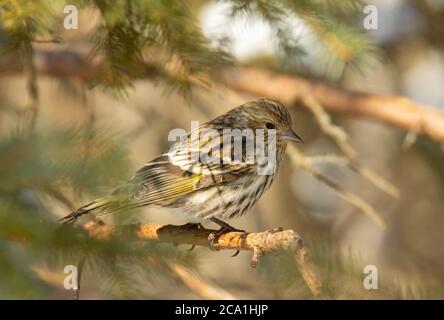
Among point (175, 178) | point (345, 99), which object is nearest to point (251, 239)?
point (175, 178)

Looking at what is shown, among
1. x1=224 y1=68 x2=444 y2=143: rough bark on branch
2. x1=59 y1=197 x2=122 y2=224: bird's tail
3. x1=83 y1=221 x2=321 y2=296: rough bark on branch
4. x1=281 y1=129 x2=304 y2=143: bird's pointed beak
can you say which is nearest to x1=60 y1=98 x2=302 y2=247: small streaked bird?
x1=281 y1=129 x2=304 y2=143: bird's pointed beak

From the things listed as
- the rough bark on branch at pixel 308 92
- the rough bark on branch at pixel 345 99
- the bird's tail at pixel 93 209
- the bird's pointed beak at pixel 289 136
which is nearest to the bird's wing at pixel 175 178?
the bird's pointed beak at pixel 289 136

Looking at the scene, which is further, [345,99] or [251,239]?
[345,99]

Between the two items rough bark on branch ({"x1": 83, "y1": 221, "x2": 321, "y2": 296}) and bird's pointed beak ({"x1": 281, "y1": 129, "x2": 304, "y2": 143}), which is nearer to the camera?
rough bark on branch ({"x1": 83, "y1": 221, "x2": 321, "y2": 296})

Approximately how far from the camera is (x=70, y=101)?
4.48 m

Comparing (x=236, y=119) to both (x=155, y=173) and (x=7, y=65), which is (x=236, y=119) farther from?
(x=7, y=65)

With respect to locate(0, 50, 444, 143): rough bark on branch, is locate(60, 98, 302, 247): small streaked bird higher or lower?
lower

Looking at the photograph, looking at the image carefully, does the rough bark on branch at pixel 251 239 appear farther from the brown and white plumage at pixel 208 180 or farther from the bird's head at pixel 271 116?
the bird's head at pixel 271 116

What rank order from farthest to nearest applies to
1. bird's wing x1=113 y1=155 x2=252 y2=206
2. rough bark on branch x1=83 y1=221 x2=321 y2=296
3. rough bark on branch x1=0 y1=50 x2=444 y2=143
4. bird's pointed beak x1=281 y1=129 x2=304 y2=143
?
rough bark on branch x1=0 y1=50 x2=444 y2=143, bird's pointed beak x1=281 y1=129 x2=304 y2=143, bird's wing x1=113 y1=155 x2=252 y2=206, rough bark on branch x1=83 y1=221 x2=321 y2=296

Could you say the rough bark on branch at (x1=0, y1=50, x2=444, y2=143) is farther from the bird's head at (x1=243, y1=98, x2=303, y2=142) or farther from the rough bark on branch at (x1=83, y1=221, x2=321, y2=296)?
the rough bark on branch at (x1=83, y1=221, x2=321, y2=296)

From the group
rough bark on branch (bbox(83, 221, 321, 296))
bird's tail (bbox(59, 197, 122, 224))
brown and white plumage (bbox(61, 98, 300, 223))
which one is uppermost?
brown and white plumage (bbox(61, 98, 300, 223))

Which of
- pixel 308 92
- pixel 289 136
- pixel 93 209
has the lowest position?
pixel 93 209

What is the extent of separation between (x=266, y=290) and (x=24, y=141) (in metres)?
2.35

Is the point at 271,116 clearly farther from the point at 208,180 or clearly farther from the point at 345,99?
the point at 345,99
